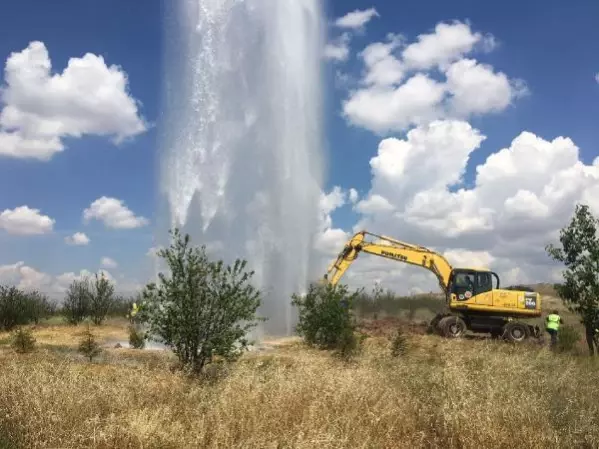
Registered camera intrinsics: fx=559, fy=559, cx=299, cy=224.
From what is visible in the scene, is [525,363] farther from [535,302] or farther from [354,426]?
[535,302]

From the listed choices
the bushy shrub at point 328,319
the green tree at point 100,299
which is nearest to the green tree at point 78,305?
the green tree at point 100,299

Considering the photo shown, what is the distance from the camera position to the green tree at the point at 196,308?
12.8m

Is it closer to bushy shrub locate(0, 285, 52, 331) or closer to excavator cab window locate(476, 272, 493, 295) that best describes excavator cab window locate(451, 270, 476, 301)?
excavator cab window locate(476, 272, 493, 295)

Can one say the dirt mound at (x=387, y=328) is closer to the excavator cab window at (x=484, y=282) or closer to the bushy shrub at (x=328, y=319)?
the excavator cab window at (x=484, y=282)

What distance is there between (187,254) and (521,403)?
7904 mm

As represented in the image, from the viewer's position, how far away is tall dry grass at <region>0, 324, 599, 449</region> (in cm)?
739

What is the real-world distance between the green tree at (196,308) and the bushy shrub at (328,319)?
24.4 ft

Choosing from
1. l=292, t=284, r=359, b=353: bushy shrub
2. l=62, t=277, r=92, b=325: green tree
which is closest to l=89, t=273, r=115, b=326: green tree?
l=62, t=277, r=92, b=325: green tree

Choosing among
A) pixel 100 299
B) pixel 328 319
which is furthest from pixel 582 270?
pixel 100 299

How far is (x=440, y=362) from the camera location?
1608 cm

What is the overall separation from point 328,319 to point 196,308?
877 cm

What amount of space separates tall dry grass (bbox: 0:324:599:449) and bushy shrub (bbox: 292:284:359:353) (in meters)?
9.79

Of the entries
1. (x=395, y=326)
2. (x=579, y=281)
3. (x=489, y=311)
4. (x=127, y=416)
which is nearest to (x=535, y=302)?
(x=489, y=311)

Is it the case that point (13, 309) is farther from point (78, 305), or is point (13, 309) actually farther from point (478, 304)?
point (478, 304)
